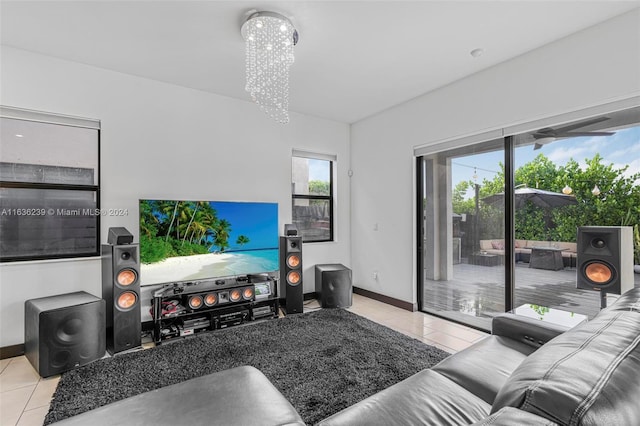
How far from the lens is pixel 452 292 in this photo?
3602 mm

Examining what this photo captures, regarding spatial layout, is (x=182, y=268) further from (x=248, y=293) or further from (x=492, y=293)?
(x=492, y=293)

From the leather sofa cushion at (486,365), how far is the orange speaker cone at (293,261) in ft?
7.62

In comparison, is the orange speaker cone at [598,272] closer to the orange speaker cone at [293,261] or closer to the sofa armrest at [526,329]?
the sofa armrest at [526,329]

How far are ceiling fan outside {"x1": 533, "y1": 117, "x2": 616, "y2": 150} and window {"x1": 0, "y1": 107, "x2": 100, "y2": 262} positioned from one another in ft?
13.8

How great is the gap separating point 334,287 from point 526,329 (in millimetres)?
2399

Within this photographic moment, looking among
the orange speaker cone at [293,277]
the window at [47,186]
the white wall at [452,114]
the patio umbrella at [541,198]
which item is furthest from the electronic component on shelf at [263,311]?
the patio umbrella at [541,198]

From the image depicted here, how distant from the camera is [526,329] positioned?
1.77 metres

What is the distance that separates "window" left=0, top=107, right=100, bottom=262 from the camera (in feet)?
8.93

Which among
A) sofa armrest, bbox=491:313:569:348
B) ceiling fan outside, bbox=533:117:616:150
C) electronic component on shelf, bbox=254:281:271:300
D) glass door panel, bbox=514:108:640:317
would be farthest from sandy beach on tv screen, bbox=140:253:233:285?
ceiling fan outside, bbox=533:117:616:150

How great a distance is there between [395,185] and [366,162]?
67 centimetres

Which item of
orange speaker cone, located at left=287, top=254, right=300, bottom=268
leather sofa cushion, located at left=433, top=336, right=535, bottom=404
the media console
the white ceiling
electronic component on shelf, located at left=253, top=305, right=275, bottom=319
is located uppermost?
the white ceiling

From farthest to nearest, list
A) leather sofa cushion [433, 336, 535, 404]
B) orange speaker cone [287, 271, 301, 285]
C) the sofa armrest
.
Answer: orange speaker cone [287, 271, 301, 285] < the sofa armrest < leather sofa cushion [433, 336, 535, 404]

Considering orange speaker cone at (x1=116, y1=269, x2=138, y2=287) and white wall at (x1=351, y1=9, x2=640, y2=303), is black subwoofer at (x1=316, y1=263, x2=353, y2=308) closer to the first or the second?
white wall at (x1=351, y1=9, x2=640, y2=303)

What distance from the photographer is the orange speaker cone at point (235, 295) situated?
3.29 metres
